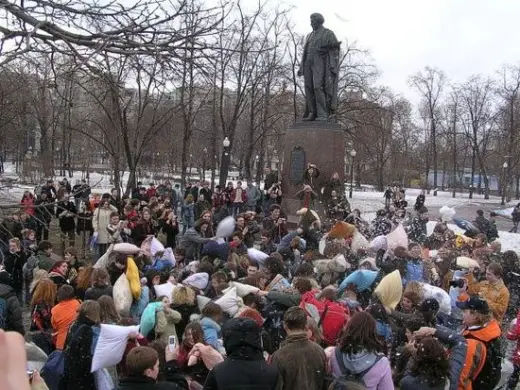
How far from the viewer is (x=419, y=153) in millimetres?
78625

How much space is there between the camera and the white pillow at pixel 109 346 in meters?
4.42

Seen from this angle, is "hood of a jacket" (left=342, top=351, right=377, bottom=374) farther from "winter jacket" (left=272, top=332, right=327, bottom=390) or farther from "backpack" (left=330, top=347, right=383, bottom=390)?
"winter jacket" (left=272, top=332, right=327, bottom=390)

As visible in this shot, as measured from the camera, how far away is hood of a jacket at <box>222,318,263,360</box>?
3.64 meters

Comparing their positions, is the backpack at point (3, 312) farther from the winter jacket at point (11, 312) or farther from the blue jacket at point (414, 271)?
the blue jacket at point (414, 271)

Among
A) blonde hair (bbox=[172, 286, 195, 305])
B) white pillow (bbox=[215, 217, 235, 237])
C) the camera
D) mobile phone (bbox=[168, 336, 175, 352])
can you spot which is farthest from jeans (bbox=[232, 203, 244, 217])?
mobile phone (bbox=[168, 336, 175, 352])

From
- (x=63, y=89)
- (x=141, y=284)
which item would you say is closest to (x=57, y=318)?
(x=141, y=284)

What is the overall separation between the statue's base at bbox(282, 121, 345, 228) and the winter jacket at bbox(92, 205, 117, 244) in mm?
5151

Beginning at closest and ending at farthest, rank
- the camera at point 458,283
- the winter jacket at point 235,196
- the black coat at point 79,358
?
the black coat at point 79,358
the camera at point 458,283
the winter jacket at point 235,196

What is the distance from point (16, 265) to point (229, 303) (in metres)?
5.09

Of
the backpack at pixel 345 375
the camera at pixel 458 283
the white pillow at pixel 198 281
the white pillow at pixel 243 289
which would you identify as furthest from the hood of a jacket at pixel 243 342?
the camera at pixel 458 283

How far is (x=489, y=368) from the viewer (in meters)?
4.62

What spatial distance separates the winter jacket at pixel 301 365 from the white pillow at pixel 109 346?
1.31m

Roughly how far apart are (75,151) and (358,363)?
50830 mm

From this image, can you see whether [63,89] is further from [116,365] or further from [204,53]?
[116,365]
